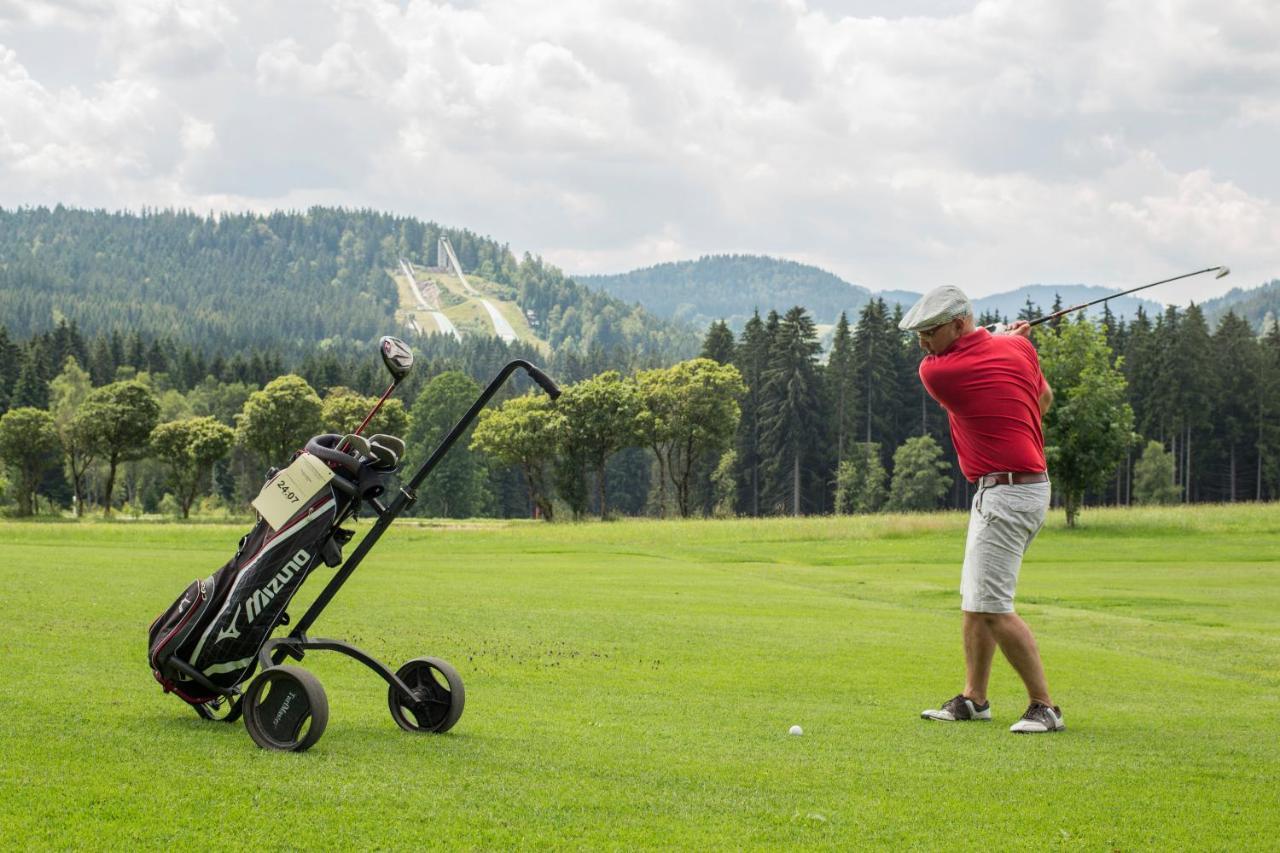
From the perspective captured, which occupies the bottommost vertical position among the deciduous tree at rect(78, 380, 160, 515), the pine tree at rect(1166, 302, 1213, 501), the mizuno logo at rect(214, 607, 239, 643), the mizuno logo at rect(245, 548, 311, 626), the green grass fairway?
the green grass fairway

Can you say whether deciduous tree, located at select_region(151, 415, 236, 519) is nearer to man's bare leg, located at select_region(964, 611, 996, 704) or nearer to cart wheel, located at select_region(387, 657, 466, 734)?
cart wheel, located at select_region(387, 657, 466, 734)

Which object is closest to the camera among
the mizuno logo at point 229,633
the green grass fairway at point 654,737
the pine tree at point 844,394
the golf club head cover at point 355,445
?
the green grass fairway at point 654,737

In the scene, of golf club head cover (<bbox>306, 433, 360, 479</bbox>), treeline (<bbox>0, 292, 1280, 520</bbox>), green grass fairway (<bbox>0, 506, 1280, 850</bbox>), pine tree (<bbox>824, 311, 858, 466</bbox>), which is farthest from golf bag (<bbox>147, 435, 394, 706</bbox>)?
pine tree (<bbox>824, 311, 858, 466</bbox>)

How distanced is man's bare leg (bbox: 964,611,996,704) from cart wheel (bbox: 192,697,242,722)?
5201 mm

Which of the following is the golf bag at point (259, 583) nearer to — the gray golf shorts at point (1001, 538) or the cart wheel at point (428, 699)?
the cart wheel at point (428, 699)

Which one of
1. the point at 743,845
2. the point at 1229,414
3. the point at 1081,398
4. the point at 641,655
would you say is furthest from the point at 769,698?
the point at 1229,414

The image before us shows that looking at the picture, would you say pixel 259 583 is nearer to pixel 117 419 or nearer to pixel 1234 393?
pixel 117 419

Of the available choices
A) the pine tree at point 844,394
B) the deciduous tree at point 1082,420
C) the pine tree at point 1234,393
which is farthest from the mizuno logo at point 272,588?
Result: the pine tree at point 1234,393

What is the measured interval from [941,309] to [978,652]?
102 inches

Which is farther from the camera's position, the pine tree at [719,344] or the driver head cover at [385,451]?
the pine tree at [719,344]

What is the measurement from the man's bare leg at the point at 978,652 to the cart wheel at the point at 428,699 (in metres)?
3.89

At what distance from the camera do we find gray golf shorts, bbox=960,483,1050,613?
28.6 ft

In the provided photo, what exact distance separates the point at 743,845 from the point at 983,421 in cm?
468

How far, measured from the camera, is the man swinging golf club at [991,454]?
28.6 feet
